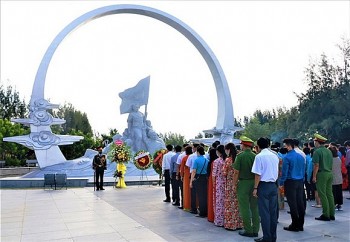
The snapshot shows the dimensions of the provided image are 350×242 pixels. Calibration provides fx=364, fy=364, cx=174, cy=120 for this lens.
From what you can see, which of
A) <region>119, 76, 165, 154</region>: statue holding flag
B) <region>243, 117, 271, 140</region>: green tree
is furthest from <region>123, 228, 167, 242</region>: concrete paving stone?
<region>243, 117, 271, 140</region>: green tree

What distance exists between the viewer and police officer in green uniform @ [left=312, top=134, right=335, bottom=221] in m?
6.46

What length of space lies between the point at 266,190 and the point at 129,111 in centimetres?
1702

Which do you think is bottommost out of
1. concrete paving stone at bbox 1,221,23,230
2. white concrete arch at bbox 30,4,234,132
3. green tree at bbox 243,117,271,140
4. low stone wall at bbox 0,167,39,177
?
concrete paving stone at bbox 1,221,23,230

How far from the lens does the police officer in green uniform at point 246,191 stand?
5469mm

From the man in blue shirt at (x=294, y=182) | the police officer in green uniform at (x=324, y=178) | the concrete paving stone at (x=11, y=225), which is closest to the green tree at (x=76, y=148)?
the concrete paving stone at (x=11, y=225)

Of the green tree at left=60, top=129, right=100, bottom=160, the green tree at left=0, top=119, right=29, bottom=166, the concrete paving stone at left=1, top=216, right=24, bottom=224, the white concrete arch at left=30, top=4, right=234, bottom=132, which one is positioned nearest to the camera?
the concrete paving stone at left=1, top=216, right=24, bottom=224

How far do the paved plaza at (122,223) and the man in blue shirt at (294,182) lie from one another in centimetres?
23

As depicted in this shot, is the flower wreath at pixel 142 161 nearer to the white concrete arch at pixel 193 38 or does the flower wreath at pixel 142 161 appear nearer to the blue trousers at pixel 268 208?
the blue trousers at pixel 268 208

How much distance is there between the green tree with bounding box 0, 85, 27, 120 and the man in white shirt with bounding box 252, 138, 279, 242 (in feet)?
118

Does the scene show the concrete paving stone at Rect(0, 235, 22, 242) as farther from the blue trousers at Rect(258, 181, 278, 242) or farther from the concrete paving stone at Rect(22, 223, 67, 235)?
the blue trousers at Rect(258, 181, 278, 242)

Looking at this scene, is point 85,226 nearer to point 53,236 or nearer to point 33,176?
point 53,236

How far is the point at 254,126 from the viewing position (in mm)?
47281

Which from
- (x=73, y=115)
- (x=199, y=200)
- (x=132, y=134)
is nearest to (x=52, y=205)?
(x=199, y=200)

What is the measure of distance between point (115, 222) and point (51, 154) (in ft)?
42.4
